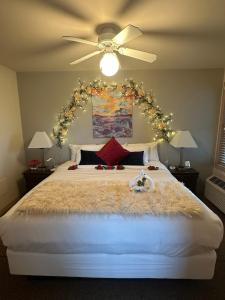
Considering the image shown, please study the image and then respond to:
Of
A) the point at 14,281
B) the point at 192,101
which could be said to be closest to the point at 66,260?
the point at 14,281

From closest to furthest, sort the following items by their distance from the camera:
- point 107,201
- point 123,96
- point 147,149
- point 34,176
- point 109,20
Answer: point 109,20 → point 107,201 → point 34,176 → point 147,149 → point 123,96

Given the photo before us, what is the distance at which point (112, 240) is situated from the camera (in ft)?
5.38

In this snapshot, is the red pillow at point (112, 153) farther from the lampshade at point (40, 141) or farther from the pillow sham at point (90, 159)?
the lampshade at point (40, 141)

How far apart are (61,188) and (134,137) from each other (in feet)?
6.53

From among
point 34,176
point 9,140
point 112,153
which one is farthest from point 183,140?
point 9,140

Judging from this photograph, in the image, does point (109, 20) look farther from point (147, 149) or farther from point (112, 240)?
point (147, 149)

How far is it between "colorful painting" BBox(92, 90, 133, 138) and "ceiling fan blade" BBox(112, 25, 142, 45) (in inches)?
Result: 68.9

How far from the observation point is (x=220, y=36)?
6.98 feet

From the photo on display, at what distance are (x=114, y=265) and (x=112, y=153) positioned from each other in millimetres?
1903

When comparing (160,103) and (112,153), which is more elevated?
(160,103)

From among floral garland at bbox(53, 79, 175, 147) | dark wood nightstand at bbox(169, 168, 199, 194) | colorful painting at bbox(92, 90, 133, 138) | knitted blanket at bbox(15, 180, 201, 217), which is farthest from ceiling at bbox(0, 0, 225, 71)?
dark wood nightstand at bbox(169, 168, 199, 194)

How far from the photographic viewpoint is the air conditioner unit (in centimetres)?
315

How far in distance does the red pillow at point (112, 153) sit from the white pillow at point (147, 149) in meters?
0.20

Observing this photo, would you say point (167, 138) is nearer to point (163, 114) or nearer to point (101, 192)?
point (163, 114)
